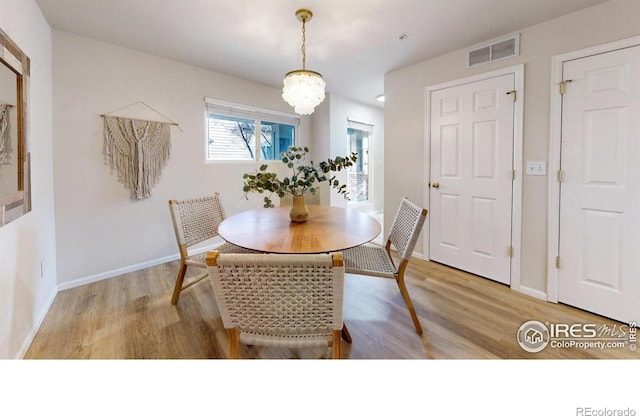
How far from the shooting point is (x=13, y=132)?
1509 millimetres

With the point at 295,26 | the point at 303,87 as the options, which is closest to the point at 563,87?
the point at 303,87

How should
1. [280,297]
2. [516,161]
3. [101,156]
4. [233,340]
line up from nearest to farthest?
[280,297] < [233,340] < [516,161] < [101,156]

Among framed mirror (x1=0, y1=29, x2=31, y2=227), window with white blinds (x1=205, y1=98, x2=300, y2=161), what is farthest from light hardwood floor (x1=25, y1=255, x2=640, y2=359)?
window with white blinds (x1=205, y1=98, x2=300, y2=161)

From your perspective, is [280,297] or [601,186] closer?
[280,297]

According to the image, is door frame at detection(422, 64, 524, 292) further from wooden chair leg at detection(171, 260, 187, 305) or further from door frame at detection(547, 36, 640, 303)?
wooden chair leg at detection(171, 260, 187, 305)

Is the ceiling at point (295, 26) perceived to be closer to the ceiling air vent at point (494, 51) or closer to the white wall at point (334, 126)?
the ceiling air vent at point (494, 51)

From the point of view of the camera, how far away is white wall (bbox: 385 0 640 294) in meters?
1.96

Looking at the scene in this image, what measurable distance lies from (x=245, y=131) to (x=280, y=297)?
10.5 ft

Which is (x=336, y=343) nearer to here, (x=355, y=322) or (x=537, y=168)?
(x=355, y=322)

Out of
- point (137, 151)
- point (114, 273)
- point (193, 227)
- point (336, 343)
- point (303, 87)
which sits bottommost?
point (114, 273)

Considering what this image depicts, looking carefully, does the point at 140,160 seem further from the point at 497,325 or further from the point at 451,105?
the point at 497,325

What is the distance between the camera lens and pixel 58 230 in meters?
2.42

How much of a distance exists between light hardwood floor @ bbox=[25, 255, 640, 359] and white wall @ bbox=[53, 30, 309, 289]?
1.09 ft
